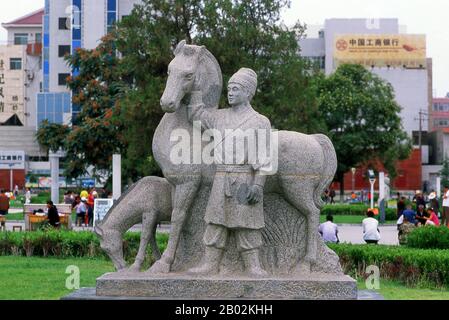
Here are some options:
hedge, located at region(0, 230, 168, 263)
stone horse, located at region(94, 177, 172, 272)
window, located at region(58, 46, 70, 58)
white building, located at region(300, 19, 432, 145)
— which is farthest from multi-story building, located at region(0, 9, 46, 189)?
stone horse, located at region(94, 177, 172, 272)

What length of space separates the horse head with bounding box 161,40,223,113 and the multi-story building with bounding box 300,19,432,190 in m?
53.8

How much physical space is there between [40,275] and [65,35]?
4496cm

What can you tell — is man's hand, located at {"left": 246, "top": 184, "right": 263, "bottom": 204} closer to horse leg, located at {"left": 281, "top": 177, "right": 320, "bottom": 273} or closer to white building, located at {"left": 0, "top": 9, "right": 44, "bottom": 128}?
horse leg, located at {"left": 281, "top": 177, "right": 320, "bottom": 273}

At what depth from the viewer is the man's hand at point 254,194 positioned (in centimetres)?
870

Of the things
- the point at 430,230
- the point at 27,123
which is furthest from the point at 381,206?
the point at 27,123

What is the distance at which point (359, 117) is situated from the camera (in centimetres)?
5028

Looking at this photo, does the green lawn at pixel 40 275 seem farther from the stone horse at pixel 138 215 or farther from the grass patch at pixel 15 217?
the grass patch at pixel 15 217

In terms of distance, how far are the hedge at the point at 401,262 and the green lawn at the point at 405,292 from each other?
0.84 ft

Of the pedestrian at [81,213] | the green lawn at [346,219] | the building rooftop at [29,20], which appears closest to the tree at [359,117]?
the green lawn at [346,219]

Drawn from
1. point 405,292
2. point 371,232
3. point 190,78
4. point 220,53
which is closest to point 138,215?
point 190,78

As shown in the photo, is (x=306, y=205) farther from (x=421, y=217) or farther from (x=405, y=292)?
(x=421, y=217)

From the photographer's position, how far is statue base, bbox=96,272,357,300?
8.59 metres

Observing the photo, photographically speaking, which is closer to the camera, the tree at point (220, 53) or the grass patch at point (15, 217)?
the tree at point (220, 53)
